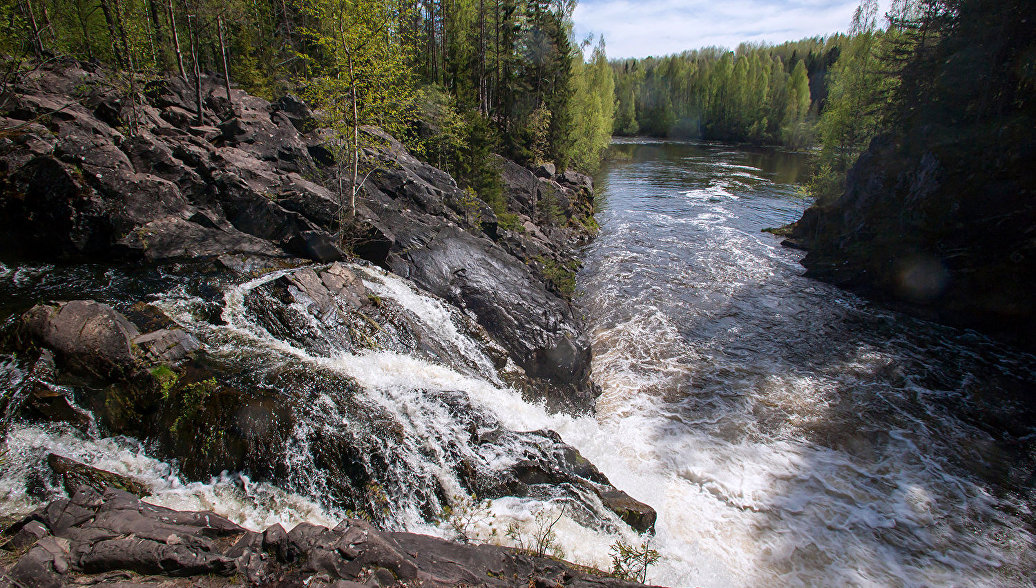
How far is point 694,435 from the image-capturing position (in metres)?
13.4

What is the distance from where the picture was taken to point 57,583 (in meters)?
4.75

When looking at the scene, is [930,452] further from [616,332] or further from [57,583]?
[57,583]

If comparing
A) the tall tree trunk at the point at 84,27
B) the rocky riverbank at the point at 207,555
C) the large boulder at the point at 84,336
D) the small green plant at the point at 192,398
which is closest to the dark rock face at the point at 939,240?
the rocky riverbank at the point at 207,555

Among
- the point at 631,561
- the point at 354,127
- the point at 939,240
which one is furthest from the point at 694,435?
the point at 939,240

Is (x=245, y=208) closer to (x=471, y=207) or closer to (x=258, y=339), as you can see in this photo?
(x=258, y=339)

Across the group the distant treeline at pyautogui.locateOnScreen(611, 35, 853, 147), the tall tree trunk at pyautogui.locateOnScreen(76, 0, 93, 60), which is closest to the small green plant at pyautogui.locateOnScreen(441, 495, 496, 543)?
the tall tree trunk at pyautogui.locateOnScreen(76, 0, 93, 60)

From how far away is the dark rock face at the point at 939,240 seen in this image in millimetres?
18422

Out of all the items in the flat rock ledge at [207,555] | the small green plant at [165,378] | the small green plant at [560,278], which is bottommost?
the small green plant at [560,278]

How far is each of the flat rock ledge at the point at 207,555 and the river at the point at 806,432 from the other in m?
4.43

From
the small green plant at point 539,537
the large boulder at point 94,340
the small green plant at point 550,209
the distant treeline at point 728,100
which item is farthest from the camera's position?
the distant treeline at point 728,100

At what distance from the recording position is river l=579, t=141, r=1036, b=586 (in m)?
9.74

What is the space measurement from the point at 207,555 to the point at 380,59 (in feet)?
51.8

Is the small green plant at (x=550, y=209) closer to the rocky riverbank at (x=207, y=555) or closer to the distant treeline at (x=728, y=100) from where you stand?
the rocky riverbank at (x=207, y=555)

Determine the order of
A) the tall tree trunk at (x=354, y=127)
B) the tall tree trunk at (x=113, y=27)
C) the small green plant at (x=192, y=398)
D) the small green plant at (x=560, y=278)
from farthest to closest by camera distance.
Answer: the tall tree trunk at (x=113, y=27) < the small green plant at (x=560, y=278) < the tall tree trunk at (x=354, y=127) < the small green plant at (x=192, y=398)
